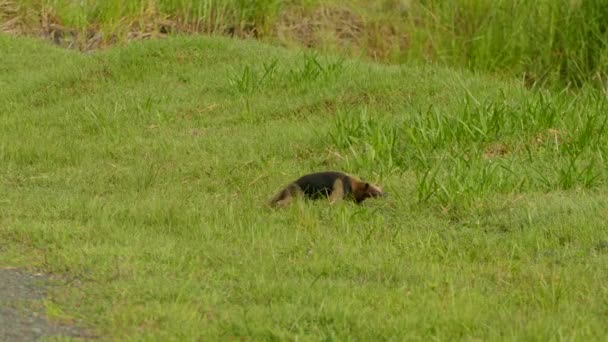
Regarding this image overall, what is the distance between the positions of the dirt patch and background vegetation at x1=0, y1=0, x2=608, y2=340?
99mm

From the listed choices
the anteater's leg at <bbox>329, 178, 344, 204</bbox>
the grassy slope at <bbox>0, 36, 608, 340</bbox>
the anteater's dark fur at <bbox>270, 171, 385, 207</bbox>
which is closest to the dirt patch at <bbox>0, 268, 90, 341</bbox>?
the grassy slope at <bbox>0, 36, 608, 340</bbox>

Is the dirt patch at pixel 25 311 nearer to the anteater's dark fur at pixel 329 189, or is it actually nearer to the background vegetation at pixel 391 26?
the anteater's dark fur at pixel 329 189

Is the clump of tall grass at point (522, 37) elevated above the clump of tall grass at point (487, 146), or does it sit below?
below

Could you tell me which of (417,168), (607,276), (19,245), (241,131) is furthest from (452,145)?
(19,245)

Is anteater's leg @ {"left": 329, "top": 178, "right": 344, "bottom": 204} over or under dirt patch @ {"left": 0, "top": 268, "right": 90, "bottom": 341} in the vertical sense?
under

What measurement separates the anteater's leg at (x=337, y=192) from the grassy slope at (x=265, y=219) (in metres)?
0.11

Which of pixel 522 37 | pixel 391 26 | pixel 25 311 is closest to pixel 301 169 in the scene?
pixel 25 311

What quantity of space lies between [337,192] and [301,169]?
1.05 m

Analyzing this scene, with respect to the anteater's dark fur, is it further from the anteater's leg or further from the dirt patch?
the dirt patch

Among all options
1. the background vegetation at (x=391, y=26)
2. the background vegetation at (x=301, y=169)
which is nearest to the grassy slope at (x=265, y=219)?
the background vegetation at (x=301, y=169)

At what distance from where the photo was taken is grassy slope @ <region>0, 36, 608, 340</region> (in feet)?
15.4

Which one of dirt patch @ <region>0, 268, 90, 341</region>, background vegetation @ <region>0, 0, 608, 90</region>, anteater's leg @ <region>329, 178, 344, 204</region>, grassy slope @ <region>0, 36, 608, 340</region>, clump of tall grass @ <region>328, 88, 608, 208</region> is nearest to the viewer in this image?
dirt patch @ <region>0, 268, 90, 341</region>

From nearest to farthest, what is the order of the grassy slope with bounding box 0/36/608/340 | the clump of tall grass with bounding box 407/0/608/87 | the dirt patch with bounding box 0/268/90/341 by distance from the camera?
1. the dirt patch with bounding box 0/268/90/341
2. the grassy slope with bounding box 0/36/608/340
3. the clump of tall grass with bounding box 407/0/608/87

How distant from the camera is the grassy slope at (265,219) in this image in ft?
15.4
